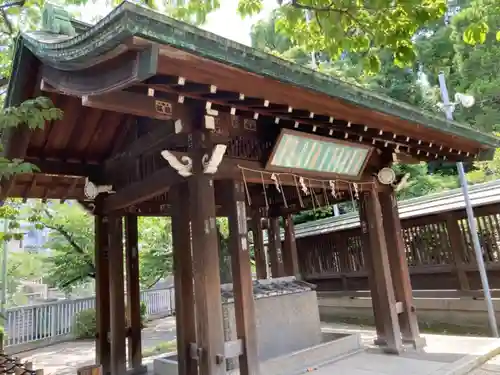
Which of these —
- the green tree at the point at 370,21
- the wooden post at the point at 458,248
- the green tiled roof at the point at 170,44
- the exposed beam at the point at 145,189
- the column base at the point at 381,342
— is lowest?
the column base at the point at 381,342

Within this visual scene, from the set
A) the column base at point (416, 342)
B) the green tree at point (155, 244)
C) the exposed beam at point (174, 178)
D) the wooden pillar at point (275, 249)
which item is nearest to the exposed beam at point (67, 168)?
the exposed beam at point (174, 178)

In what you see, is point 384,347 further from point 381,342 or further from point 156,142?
point 156,142

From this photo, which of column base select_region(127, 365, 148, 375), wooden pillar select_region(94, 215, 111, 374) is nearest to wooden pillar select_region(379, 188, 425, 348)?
column base select_region(127, 365, 148, 375)

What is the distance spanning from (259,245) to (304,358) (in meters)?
4.34

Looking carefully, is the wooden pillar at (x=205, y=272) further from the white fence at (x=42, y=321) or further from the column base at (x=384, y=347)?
the white fence at (x=42, y=321)

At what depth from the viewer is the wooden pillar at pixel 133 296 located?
727 cm

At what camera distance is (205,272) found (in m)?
4.54

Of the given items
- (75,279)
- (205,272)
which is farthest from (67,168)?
(75,279)

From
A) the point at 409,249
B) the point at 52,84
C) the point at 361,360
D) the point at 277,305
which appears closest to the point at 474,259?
the point at 409,249

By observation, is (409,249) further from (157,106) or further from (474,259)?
(157,106)

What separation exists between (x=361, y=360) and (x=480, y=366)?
193 cm

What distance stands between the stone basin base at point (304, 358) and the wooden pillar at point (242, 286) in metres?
1.00

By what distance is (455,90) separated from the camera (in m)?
18.9

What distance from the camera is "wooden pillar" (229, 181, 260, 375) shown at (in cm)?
482
